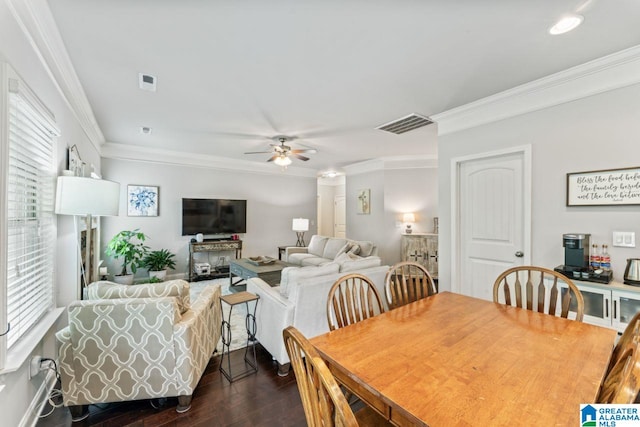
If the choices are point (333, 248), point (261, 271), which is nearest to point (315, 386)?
point (261, 271)

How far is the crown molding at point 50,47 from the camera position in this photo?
1.62m

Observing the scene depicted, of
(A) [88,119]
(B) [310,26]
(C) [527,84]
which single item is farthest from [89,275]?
(C) [527,84]

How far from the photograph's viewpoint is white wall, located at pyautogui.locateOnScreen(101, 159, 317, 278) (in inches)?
209

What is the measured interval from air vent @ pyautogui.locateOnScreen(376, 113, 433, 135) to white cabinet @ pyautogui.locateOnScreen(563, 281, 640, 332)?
238 cm

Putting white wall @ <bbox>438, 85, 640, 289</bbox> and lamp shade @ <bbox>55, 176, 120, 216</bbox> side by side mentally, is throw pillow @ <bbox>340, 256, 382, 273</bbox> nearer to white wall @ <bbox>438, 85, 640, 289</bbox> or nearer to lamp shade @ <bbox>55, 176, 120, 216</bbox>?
white wall @ <bbox>438, 85, 640, 289</bbox>

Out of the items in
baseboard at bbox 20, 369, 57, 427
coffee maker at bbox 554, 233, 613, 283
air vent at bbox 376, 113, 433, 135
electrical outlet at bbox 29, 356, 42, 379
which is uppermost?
air vent at bbox 376, 113, 433, 135

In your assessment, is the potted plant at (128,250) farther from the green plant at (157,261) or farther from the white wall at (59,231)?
the white wall at (59,231)

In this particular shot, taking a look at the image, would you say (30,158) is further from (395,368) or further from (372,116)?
(372,116)

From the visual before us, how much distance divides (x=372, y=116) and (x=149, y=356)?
3337 mm

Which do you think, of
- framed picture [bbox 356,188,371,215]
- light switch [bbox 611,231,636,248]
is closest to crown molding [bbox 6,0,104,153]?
light switch [bbox 611,231,636,248]

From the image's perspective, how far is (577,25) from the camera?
1877mm

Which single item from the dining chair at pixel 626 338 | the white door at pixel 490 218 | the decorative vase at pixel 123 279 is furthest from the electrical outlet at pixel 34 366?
the white door at pixel 490 218

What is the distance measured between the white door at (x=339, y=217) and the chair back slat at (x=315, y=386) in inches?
336

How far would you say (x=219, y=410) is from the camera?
197 cm
